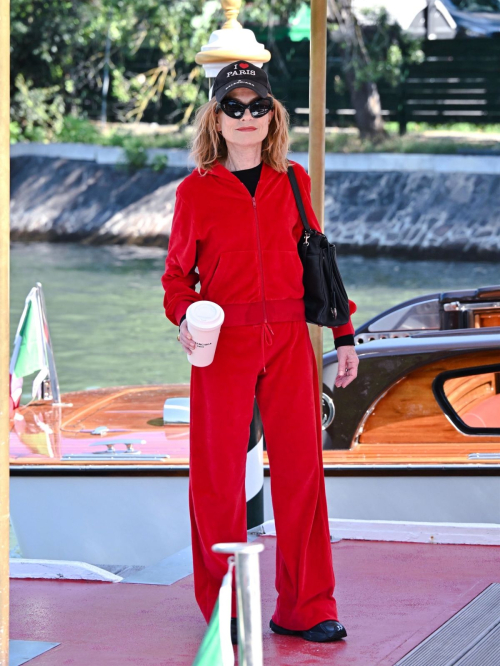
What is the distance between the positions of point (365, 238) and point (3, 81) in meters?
21.6

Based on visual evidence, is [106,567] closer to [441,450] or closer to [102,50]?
[441,450]

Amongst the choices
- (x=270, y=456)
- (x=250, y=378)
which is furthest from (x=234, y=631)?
(x=250, y=378)

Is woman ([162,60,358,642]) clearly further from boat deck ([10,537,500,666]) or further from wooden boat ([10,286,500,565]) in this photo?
wooden boat ([10,286,500,565])

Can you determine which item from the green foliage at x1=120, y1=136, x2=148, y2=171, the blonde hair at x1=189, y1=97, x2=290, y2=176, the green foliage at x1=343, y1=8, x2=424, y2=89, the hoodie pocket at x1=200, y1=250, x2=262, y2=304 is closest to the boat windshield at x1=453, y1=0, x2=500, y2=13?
the green foliage at x1=343, y1=8, x2=424, y2=89

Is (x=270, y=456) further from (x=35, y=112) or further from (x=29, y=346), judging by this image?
(x=35, y=112)

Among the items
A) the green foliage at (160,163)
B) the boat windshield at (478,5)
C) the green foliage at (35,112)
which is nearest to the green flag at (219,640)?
the green foliage at (160,163)

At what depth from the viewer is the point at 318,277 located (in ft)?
10.6

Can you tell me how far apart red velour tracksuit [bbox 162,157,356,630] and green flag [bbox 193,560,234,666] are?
80 cm

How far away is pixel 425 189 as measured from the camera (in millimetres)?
24078

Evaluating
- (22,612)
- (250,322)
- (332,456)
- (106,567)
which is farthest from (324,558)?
(106,567)

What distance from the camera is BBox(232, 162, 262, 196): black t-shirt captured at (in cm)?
320

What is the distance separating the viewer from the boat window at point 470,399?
5094 millimetres

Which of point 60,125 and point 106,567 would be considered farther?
point 60,125

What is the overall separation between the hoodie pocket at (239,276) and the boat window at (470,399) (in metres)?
2.14
